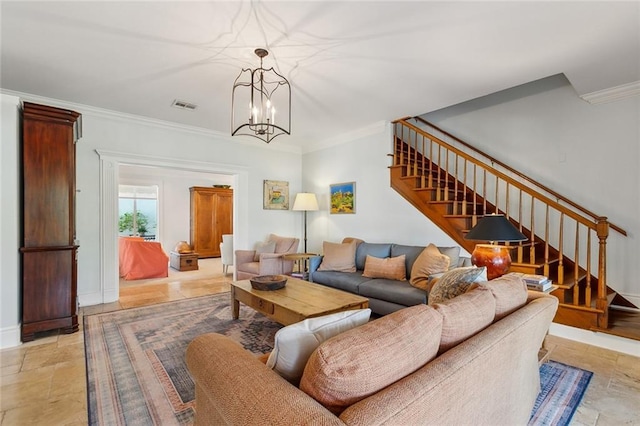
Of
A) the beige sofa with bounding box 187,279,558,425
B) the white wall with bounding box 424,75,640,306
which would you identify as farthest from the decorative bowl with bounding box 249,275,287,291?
the white wall with bounding box 424,75,640,306

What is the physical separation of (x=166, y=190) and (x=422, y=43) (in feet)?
25.1

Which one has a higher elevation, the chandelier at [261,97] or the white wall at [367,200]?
the chandelier at [261,97]

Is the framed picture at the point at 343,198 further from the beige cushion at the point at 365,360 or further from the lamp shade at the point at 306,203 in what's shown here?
the beige cushion at the point at 365,360

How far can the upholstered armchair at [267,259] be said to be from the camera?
4.68 metres

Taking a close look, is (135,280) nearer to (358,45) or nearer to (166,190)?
(166,190)

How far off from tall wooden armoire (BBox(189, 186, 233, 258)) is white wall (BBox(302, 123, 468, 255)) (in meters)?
3.65

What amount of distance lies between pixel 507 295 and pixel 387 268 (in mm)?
2083

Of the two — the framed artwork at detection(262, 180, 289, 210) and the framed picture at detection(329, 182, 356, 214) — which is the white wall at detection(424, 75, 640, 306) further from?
the framed artwork at detection(262, 180, 289, 210)

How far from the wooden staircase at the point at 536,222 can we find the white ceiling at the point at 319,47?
3.71ft

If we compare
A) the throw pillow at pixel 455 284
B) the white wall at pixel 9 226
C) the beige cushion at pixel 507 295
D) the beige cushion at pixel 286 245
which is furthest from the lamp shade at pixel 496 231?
the white wall at pixel 9 226

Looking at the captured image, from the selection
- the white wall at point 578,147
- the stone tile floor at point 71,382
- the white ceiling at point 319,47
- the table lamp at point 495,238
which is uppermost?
the white ceiling at point 319,47

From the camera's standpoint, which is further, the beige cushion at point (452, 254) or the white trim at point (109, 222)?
the white trim at point (109, 222)

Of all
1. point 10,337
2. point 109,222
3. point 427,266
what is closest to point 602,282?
point 427,266

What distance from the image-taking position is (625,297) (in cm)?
340
